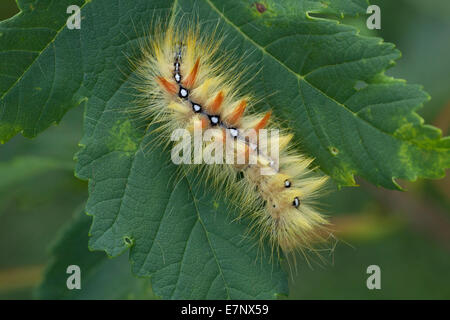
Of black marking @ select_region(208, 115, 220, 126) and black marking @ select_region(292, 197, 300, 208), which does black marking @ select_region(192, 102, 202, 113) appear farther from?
black marking @ select_region(292, 197, 300, 208)

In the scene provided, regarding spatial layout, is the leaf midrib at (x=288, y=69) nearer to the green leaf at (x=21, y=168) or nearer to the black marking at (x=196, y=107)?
the black marking at (x=196, y=107)

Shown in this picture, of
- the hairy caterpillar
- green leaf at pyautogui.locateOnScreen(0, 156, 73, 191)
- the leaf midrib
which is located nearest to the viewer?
the leaf midrib

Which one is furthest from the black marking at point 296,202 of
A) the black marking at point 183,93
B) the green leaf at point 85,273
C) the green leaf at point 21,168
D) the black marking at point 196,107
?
the green leaf at point 21,168

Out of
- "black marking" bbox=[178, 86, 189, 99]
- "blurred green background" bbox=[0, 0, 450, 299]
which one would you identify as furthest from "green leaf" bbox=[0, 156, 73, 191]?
"black marking" bbox=[178, 86, 189, 99]

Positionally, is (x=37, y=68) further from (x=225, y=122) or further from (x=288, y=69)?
(x=288, y=69)

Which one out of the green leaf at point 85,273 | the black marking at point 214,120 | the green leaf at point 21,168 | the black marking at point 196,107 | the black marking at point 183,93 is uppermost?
the black marking at point 183,93

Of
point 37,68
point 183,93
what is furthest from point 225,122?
point 37,68
